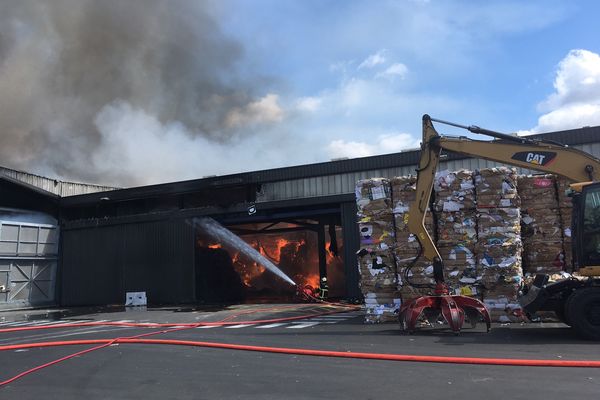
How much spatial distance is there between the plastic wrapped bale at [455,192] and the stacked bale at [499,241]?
0.63ft

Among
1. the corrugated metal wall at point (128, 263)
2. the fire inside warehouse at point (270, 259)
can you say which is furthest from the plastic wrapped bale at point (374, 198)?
the corrugated metal wall at point (128, 263)

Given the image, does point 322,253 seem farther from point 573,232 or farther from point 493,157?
point 573,232

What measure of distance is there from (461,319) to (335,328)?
2.87 metres

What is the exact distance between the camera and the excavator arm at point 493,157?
9.41 metres

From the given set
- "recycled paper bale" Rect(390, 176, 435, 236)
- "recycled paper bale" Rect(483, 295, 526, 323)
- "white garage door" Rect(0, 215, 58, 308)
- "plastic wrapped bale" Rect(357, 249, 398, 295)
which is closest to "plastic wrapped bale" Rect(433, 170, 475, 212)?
"recycled paper bale" Rect(390, 176, 435, 236)

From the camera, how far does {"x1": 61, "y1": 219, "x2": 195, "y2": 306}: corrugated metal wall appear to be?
2127 centimetres

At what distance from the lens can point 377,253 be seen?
11234 mm

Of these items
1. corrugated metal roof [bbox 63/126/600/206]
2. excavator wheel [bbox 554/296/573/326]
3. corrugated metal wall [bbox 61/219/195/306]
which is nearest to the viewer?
excavator wheel [bbox 554/296/573/326]

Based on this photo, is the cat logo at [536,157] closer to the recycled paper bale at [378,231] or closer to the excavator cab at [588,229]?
the excavator cab at [588,229]

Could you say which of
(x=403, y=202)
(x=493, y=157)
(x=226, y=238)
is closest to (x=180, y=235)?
(x=226, y=238)

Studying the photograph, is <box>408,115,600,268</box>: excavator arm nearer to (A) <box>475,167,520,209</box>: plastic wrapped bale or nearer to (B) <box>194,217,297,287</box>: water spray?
(A) <box>475,167,520,209</box>: plastic wrapped bale

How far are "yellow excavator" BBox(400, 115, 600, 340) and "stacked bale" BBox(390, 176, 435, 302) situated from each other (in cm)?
57

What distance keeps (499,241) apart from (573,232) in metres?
2.01

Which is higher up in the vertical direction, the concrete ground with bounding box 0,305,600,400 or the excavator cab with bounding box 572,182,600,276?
the excavator cab with bounding box 572,182,600,276
